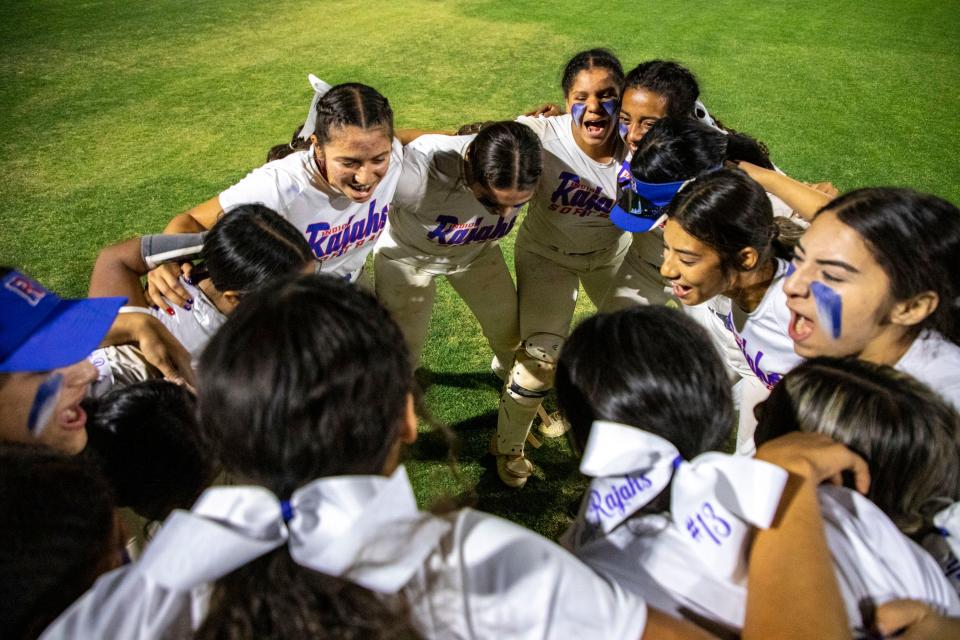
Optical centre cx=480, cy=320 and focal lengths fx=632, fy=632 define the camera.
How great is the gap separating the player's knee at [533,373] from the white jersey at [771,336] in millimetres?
957

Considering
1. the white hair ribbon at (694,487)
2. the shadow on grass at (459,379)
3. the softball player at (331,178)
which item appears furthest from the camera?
the shadow on grass at (459,379)

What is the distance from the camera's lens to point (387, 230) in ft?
12.1

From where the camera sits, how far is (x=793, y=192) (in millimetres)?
2740

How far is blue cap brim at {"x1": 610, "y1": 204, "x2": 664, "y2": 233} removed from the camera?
2.95m

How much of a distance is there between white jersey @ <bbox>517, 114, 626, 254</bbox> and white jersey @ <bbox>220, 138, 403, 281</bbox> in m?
0.80

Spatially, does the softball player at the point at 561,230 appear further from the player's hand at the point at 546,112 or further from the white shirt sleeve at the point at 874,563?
the white shirt sleeve at the point at 874,563

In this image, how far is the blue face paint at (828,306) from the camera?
196cm

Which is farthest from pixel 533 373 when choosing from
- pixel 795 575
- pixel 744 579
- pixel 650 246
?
pixel 795 575

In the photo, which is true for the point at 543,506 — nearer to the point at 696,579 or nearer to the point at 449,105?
the point at 696,579

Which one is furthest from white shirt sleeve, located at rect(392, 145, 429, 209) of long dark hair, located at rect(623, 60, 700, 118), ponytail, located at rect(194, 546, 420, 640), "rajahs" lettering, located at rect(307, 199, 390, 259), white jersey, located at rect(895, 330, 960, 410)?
ponytail, located at rect(194, 546, 420, 640)

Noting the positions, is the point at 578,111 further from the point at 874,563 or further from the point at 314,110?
the point at 874,563

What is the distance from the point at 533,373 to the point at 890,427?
6.19 ft

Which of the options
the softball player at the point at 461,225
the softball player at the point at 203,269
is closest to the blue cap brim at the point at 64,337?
the softball player at the point at 203,269

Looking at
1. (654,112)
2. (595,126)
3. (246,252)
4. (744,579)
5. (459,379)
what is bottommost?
(459,379)
